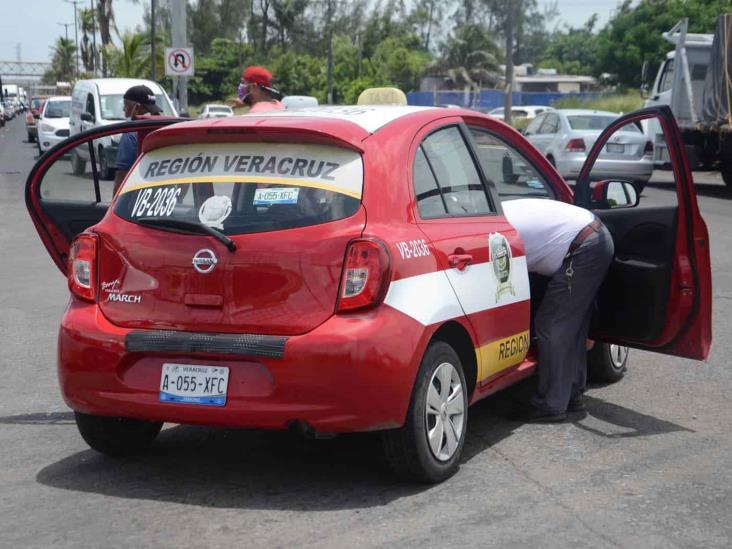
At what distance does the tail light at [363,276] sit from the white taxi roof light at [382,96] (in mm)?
5783

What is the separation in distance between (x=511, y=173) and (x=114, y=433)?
269 cm

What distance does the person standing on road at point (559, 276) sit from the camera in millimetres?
5953

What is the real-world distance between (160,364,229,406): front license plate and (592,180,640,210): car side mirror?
2948mm

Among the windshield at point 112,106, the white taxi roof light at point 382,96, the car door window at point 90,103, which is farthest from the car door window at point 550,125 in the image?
the white taxi roof light at point 382,96

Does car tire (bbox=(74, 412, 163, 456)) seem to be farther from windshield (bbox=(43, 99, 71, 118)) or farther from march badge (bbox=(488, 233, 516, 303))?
windshield (bbox=(43, 99, 71, 118))

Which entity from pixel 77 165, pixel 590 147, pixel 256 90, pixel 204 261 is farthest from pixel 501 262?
pixel 590 147

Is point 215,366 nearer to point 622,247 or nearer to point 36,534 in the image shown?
point 36,534

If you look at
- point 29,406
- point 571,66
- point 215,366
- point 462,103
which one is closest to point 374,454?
point 215,366

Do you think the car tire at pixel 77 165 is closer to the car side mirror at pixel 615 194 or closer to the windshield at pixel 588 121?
the car side mirror at pixel 615 194

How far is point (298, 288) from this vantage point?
15.3ft

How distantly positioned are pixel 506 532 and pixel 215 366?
1334 millimetres

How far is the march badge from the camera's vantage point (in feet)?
18.0

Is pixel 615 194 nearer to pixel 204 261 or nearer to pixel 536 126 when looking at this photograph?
pixel 204 261

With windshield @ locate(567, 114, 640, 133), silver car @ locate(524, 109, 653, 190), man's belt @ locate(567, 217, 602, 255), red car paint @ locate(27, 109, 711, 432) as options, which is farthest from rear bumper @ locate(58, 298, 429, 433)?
windshield @ locate(567, 114, 640, 133)
